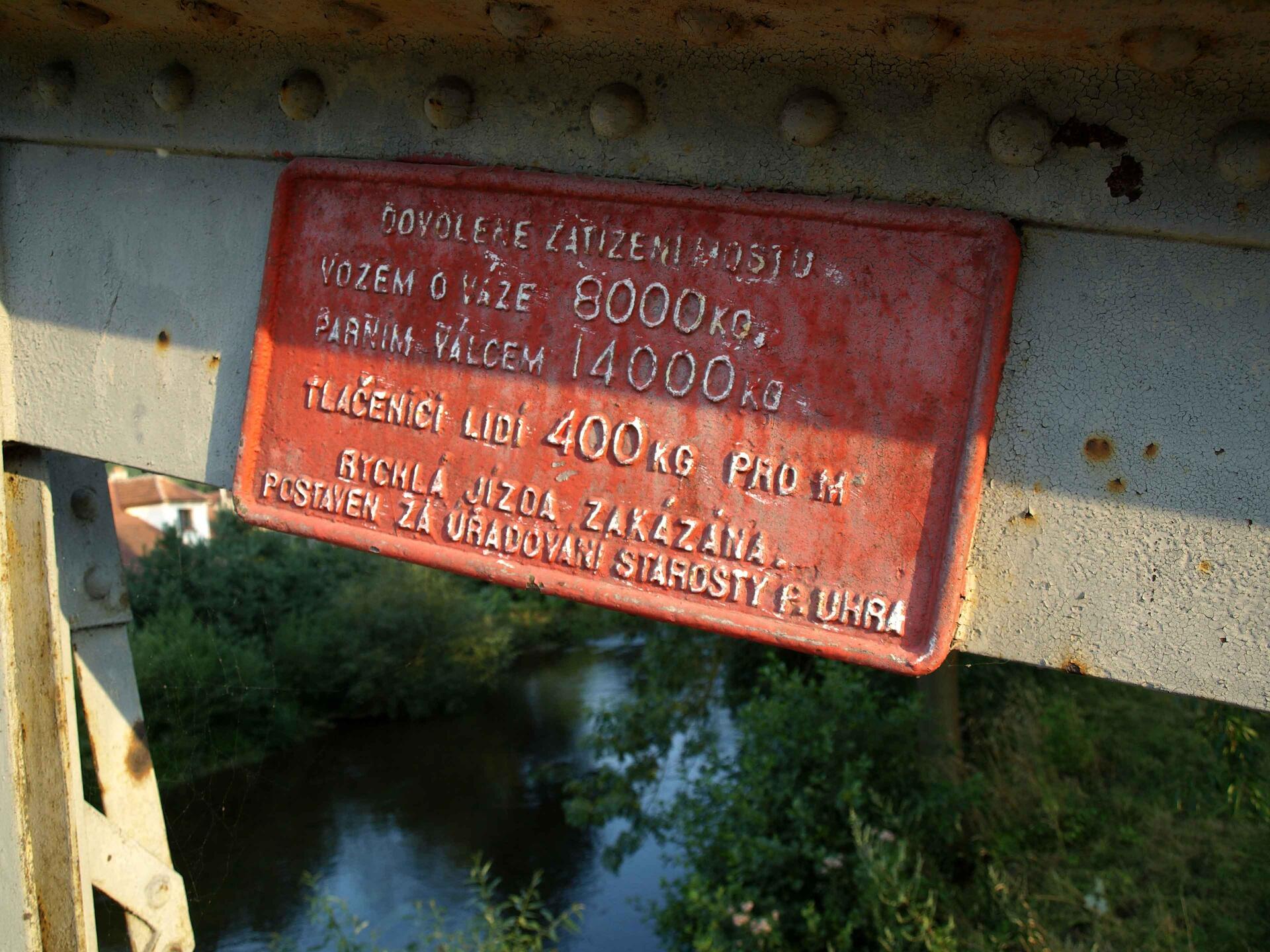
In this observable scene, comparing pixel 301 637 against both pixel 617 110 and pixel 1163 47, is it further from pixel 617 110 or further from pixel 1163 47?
pixel 1163 47

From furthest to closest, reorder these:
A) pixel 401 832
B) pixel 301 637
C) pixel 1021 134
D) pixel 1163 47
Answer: pixel 301 637 → pixel 401 832 → pixel 1021 134 → pixel 1163 47

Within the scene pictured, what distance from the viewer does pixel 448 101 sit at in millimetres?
1781

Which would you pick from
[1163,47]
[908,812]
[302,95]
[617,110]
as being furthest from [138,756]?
[908,812]

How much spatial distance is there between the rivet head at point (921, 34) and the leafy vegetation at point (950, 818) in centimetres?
394

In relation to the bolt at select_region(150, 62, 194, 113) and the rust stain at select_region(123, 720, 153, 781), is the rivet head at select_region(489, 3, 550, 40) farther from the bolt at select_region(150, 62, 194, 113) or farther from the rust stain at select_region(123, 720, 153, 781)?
the rust stain at select_region(123, 720, 153, 781)

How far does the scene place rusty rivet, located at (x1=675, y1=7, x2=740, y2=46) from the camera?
1443mm

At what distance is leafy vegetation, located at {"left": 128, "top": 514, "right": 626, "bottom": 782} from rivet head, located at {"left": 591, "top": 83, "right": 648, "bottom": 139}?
10.2 m

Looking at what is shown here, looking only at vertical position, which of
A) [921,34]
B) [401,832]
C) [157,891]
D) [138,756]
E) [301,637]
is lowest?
[401,832]

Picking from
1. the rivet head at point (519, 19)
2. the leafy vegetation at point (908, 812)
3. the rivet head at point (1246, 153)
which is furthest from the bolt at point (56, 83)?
the leafy vegetation at point (908, 812)

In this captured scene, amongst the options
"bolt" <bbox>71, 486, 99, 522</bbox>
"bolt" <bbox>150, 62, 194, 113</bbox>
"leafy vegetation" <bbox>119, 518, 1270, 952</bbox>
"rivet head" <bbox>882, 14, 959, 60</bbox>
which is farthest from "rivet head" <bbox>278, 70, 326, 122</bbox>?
"leafy vegetation" <bbox>119, 518, 1270, 952</bbox>

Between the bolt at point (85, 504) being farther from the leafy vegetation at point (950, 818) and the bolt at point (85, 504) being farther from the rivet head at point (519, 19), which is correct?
the leafy vegetation at point (950, 818)

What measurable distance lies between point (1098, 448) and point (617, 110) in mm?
843

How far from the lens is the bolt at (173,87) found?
1996 millimetres

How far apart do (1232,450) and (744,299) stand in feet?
2.22
